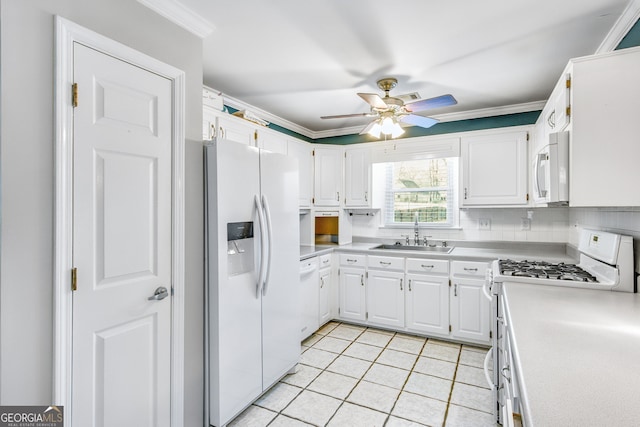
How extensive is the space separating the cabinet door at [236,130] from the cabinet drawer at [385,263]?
180cm

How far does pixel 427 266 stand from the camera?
334 centimetres

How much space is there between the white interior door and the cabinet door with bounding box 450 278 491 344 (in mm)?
2633

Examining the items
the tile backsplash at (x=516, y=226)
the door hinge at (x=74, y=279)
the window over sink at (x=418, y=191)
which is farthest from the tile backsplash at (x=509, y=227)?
the door hinge at (x=74, y=279)

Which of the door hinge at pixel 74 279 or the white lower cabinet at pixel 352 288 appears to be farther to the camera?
the white lower cabinet at pixel 352 288

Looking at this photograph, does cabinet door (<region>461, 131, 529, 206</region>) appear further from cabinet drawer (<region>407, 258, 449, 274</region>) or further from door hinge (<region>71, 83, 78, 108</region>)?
door hinge (<region>71, 83, 78, 108</region>)

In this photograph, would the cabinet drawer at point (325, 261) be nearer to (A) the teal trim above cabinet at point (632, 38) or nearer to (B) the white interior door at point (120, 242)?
(B) the white interior door at point (120, 242)

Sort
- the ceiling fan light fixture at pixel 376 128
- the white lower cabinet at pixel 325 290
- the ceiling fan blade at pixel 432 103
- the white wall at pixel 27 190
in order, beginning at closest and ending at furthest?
the white wall at pixel 27 190, the ceiling fan blade at pixel 432 103, the ceiling fan light fixture at pixel 376 128, the white lower cabinet at pixel 325 290

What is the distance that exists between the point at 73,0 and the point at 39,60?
1.13ft

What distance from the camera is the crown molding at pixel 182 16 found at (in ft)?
5.69

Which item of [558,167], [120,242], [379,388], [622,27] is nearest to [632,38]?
[622,27]

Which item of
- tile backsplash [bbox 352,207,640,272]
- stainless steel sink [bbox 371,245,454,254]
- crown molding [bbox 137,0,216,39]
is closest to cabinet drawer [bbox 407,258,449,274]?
stainless steel sink [bbox 371,245,454,254]

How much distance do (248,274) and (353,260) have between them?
1771 mm

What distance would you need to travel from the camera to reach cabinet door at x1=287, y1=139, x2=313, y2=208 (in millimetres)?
3754

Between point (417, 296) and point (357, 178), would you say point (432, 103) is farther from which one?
point (417, 296)
